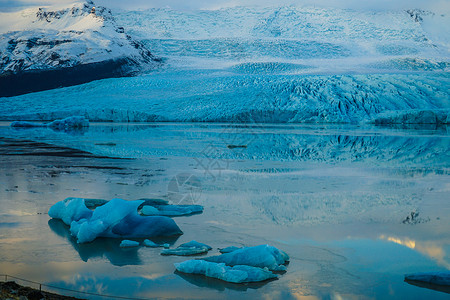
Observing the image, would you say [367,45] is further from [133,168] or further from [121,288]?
[121,288]

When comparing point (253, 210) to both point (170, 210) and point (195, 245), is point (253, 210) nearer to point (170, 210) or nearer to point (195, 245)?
point (170, 210)

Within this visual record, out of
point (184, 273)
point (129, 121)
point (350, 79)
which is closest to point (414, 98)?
point (350, 79)

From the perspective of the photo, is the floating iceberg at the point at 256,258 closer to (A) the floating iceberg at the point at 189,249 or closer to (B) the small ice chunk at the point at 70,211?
(A) the floating iceberg at the point at 189,249

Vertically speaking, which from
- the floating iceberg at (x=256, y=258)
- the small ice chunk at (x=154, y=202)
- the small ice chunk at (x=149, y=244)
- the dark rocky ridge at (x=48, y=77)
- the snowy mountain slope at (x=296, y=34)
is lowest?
the dark rocky ridge at (x=48, y=77)

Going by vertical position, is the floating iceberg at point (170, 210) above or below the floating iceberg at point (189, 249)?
below

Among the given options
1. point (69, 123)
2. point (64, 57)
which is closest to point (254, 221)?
point (69, 123)

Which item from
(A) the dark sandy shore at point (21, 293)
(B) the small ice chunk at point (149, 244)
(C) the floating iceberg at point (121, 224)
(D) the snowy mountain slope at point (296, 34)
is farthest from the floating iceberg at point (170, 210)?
(D) the snowy mountain slope at point (296, 34)

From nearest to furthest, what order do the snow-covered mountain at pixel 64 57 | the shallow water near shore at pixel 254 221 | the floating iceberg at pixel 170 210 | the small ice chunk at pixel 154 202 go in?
the shallow water near shore at pixel 254 221 → the floating iceberg at pixel 170 210 → the small ice chunk at pixel 154 202 → the snow-covered mountain at pixel 64 57
